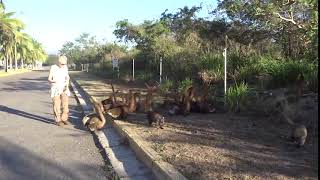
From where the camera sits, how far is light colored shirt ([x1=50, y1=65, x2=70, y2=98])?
11.8 meters

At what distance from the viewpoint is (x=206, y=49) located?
1934 centimetres

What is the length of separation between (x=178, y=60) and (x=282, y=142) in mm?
12683

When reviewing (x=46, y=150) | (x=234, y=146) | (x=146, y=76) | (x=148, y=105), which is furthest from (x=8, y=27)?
(x=234, y=146)

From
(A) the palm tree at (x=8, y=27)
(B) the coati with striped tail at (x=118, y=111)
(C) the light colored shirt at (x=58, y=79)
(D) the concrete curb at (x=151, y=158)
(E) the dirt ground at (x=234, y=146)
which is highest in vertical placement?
(A) the palm tree at (x=8, y=27)

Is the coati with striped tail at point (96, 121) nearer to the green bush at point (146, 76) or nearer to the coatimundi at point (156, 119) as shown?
the coatimundi at point (156, 119)

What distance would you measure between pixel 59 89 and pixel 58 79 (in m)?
0.23

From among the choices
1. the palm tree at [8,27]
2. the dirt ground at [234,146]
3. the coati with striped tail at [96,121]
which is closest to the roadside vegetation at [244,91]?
the dirt ground at [234,146]

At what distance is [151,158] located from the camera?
694 cm

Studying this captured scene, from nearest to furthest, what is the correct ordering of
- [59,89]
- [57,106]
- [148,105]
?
[148,105], [57,106], [59,89]

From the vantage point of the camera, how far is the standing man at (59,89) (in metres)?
11.8

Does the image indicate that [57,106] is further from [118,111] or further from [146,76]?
[146,76]

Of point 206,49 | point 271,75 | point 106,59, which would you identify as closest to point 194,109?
point 271,75

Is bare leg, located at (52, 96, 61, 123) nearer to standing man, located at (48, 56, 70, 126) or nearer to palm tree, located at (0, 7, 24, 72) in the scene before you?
standing man, located at (48, 56, 70, 126)

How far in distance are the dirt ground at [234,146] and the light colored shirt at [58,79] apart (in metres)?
1.99
